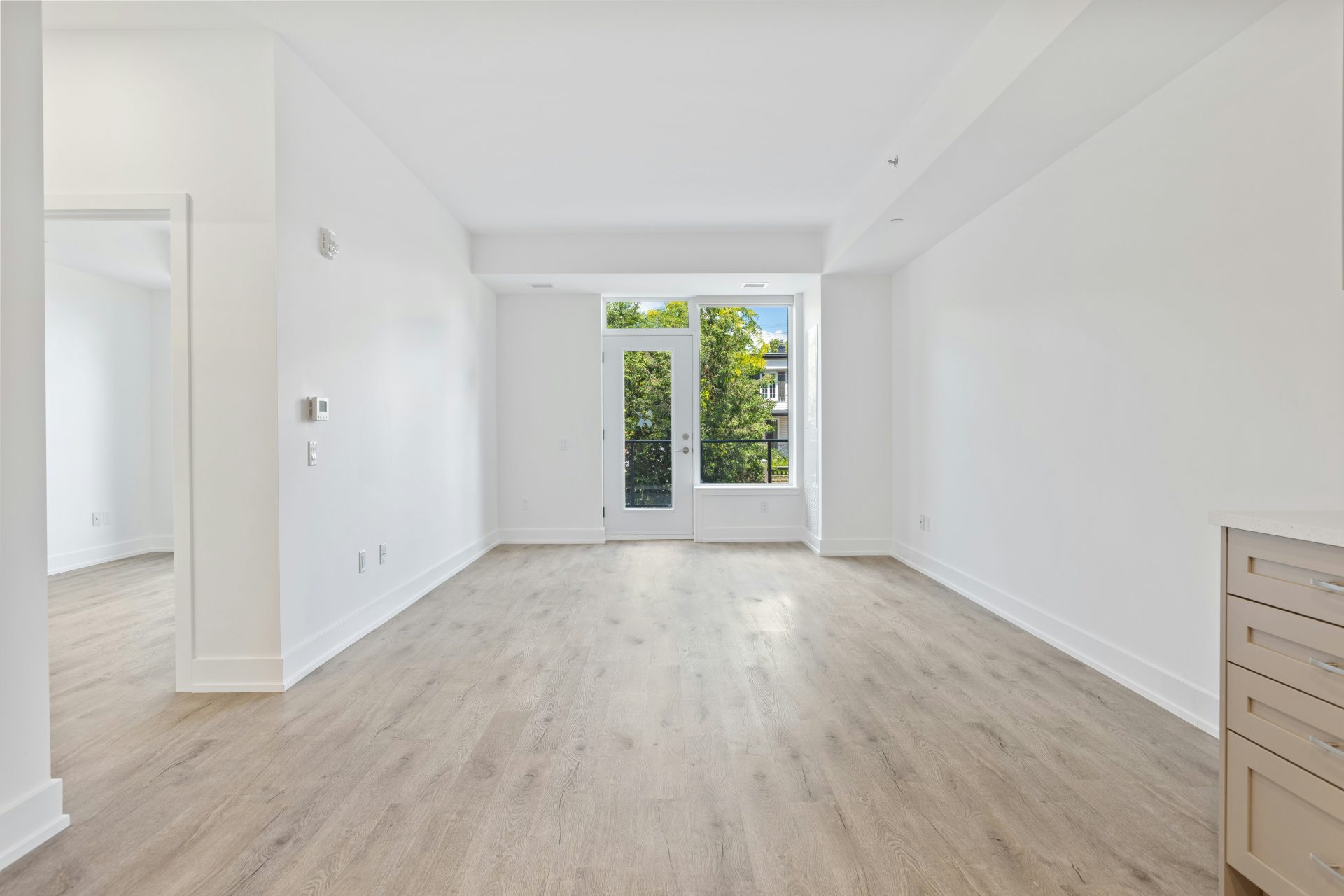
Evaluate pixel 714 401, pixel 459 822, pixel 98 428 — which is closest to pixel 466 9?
pixel 459 822

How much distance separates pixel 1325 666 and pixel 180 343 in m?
3.64

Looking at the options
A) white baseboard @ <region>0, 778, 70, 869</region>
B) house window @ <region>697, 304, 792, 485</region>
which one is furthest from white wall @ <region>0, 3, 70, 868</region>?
house window @ <region>697, 304, 792, 485</region>

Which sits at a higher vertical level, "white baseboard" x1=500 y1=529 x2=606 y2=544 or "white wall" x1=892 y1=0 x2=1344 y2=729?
"white wall" x1=892 y1=0 x2=1344 y2=729

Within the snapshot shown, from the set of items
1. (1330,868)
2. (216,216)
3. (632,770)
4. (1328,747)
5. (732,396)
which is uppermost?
(216,216)

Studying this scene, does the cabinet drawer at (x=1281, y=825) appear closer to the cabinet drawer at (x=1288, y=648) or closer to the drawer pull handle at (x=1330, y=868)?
the drawer pull handle at (x=1330, y=868)

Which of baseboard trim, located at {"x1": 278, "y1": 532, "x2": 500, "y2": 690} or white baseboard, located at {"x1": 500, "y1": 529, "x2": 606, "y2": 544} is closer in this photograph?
baseboard trim, located at {"x1": 278, "y1": 532, "x2": 500, "y2": 690}

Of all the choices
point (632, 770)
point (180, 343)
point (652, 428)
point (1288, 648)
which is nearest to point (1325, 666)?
point (1288, 648)

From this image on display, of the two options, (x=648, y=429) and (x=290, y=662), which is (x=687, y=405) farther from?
(x=290, y=662)

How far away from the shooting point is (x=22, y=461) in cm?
181

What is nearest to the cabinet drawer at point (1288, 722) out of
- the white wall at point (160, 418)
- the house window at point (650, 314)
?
the house window at point (650, 314)

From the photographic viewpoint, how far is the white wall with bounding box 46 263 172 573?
5605mm

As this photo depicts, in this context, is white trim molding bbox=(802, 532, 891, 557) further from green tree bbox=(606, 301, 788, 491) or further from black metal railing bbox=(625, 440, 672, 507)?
black metal railing bbox=(625, 440, 672, 507)

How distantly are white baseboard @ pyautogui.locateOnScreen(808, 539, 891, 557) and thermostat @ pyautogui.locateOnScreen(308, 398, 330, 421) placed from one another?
4133 mm

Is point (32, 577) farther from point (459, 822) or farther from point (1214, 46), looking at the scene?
point (1214, 46)
